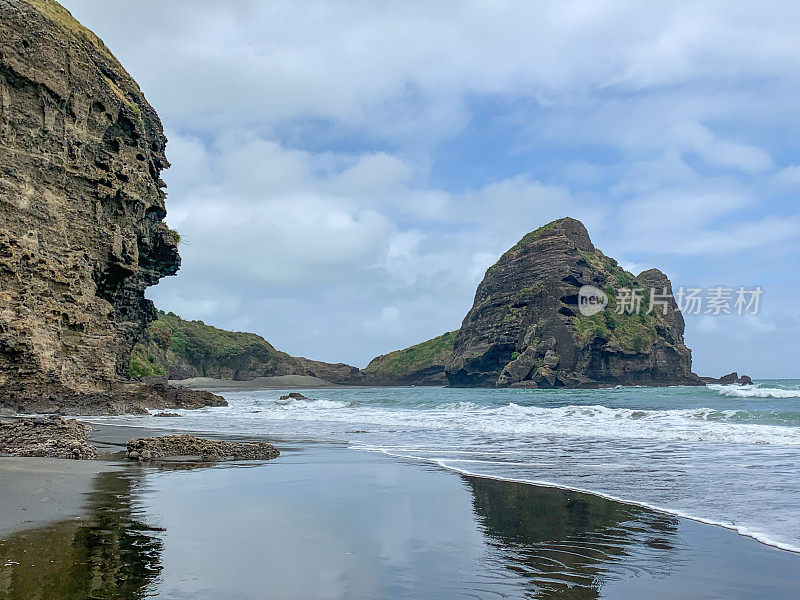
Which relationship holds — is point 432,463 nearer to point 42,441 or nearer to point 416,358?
point 42,441

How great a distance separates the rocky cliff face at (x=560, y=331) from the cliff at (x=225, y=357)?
42.6 meters

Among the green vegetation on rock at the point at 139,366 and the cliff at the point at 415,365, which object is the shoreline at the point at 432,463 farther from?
the cliff at the point at 415,365

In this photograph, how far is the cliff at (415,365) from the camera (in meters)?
130

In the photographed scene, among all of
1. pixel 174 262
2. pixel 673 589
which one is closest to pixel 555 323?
pixel 174 262

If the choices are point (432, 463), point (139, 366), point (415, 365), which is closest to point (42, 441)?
point (432, 463)

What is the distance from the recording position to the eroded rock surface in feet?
33.4

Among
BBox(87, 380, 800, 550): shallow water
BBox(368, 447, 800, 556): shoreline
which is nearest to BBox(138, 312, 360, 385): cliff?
BBox(87, 380, 800, 550): shallow water

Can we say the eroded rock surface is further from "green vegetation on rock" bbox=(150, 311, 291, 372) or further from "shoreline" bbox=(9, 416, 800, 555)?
"green vegetation on rock" bbox=(150, 311, 291, 372)

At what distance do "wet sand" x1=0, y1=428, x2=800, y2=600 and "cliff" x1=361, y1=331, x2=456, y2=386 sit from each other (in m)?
121

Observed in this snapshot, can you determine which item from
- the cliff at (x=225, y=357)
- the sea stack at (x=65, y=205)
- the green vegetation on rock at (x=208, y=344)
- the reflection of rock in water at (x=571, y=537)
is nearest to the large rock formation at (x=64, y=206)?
the sea stack at (x=65, y=205)

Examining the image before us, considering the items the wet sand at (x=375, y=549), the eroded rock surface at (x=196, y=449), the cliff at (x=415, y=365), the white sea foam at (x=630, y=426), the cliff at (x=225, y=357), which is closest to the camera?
the wet sand at (x=375, y=549)

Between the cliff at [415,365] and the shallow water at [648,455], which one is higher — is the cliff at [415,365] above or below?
above

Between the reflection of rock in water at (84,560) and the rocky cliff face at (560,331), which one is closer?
the reflection of rock in water at (84,560)

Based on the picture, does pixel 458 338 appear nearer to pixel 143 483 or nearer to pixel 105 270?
pixel 105 270
